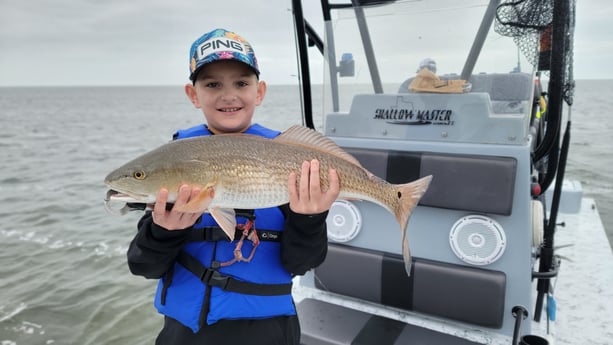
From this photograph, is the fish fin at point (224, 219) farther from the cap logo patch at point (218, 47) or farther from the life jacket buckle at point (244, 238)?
the cap logo patch at point (218, 47)

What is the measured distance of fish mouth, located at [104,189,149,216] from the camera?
1.71 m

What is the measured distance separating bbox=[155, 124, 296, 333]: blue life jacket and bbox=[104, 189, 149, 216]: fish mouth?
36 cm

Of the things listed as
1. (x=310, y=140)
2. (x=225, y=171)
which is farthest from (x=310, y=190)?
(x=225, y=171)

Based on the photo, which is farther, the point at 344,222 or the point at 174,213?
the point at 344,222

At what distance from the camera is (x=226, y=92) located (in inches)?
78.3

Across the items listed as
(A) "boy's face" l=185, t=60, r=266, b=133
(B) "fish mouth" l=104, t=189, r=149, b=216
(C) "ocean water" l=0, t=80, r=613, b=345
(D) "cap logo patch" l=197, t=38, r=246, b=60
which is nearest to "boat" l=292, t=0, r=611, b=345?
(A) "boy's face" l=185, t=60, r=266, b=133

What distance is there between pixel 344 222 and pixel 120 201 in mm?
2138

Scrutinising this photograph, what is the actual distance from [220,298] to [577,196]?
→ 6.41 m

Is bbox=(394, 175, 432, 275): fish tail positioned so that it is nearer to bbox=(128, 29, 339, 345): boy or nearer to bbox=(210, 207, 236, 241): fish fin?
bbox=(128, 29, 339, 345): boy

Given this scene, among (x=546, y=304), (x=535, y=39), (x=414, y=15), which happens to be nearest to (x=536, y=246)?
(x=546, y=304)

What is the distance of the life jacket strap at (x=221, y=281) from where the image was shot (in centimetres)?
198

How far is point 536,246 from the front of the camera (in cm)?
321

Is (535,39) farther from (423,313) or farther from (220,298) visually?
(220,298)

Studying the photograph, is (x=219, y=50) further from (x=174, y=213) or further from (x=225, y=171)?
(x=174, y=213)
